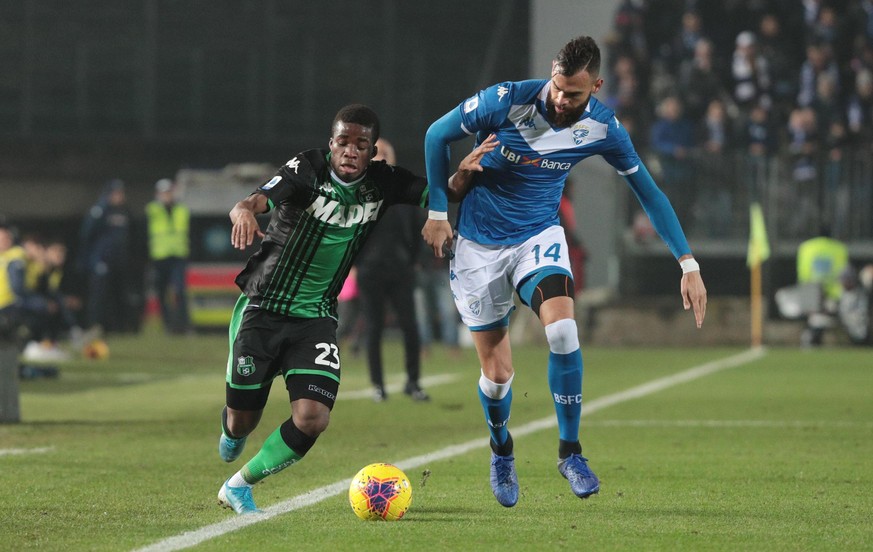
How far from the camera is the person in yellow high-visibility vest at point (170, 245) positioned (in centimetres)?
2486

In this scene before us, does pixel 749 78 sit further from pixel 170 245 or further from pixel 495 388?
pixel 495 388

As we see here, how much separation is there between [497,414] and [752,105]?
17.5 m

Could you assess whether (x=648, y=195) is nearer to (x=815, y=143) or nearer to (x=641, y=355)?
(x=641, y=355)

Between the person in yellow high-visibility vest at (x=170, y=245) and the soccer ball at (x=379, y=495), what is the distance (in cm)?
1853

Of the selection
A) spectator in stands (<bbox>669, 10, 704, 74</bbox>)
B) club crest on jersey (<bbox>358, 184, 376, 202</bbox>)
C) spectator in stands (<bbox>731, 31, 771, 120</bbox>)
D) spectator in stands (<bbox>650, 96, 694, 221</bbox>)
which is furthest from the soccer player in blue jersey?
spectator in stands (<bbox>669, 10, 704, 74</bbox>)

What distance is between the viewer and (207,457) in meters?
9.27

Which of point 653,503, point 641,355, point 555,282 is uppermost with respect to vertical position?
point 555,282

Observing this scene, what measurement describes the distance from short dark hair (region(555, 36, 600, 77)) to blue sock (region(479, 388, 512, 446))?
5.27 feet

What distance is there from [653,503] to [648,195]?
1.43 m

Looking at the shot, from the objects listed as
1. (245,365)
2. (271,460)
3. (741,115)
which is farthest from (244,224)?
(741,115)

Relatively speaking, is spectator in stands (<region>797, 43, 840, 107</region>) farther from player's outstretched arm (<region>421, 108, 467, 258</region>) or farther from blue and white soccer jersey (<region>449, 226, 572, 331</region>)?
player's outstretched arm (<region>421, 108, 467, 258</region>)

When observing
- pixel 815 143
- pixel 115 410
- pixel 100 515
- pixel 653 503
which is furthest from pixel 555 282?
pixel 815 143

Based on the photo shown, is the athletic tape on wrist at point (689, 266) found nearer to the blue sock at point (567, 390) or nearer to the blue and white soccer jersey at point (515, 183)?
the blue and white soccer jersey at point (515, 183)

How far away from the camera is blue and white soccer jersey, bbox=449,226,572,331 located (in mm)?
7527
